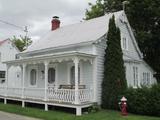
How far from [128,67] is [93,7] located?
16108mm

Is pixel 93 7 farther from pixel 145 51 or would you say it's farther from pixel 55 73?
pixel 55 73

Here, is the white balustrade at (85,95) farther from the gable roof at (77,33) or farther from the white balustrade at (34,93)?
the gable roof at (77,33)

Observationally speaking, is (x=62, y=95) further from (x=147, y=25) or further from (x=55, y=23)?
(x=147, y=25)

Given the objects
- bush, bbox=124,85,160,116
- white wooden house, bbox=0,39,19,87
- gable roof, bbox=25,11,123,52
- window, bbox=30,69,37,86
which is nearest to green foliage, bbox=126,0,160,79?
gable roof, bbox=25,11,123,52

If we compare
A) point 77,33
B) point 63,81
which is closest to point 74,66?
point 63,81

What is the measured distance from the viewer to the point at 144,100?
15.3 metres

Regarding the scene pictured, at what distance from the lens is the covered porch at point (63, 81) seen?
15.8 metres

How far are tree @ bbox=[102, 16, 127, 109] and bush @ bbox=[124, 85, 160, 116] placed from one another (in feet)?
2.63

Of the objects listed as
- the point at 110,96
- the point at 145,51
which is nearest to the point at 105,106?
the point at 110,96

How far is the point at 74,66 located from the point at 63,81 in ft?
5.26

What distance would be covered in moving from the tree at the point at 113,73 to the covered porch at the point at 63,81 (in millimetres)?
848

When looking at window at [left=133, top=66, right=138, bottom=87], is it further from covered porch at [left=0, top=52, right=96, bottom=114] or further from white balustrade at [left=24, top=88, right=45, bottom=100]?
white balustrade at [left=24, top=88, right=45, bottom=100]

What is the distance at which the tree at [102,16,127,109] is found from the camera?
1677 centimetres

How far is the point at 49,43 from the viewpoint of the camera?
22.8 metres
